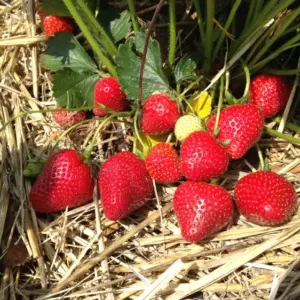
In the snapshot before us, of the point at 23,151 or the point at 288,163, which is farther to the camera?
the point at 23,151

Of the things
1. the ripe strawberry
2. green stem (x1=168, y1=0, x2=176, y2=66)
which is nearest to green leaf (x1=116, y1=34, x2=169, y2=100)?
green stem (x1=168, y1=0, x2=176, y2=66)

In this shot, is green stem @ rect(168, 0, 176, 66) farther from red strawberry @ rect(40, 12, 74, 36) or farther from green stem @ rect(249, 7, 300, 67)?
red strawberry @ rect(40, 12, 74, 36)

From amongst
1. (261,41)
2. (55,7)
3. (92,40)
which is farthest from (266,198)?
(55,7)

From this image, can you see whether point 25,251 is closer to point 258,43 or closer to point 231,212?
point 231,212

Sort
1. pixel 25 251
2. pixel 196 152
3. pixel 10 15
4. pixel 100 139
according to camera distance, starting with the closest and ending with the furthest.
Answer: pixel 196 152, pixel 25 251, pixel 100 139, pixel 10 15

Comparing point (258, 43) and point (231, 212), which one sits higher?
point (258, 43)

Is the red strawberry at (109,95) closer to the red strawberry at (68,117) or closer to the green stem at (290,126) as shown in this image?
the red strawberry at (68,117)

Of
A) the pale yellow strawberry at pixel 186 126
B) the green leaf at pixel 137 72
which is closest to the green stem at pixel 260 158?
the pale yellow strawberry at pixel 186 126

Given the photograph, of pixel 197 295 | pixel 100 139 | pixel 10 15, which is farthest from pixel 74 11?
pixel 197 295

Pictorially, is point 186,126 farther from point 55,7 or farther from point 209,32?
point 55,7
